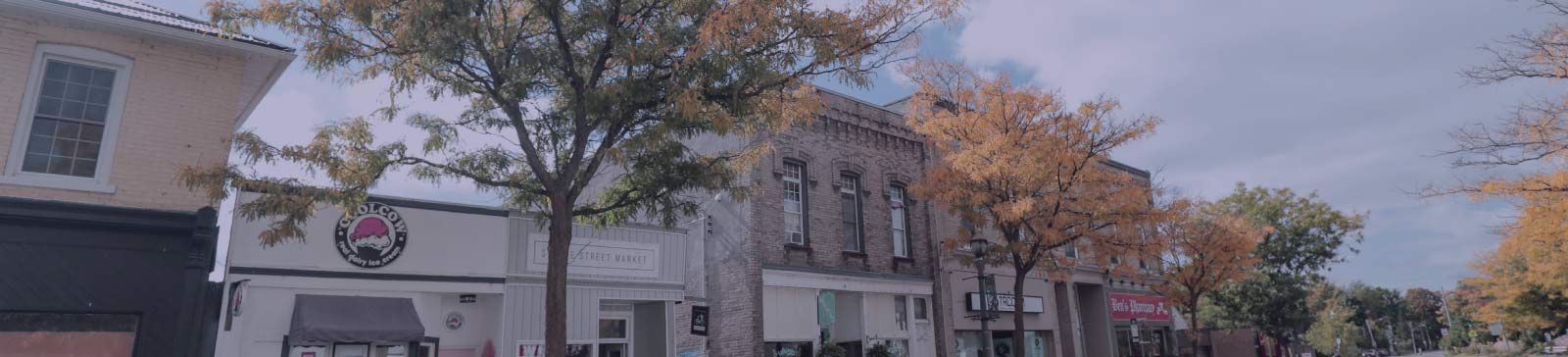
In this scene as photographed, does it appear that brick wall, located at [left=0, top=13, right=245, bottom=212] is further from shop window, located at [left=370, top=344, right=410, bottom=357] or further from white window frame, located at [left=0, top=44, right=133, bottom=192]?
shop window, located at [left=370, top=344, right=410, bottom=357]

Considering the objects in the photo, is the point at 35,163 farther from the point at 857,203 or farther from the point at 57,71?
the point at 857,203

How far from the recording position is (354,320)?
486 inches

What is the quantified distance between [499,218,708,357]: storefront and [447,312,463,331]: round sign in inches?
29.6

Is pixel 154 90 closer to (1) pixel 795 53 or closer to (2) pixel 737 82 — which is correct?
(2) pixel 737 82

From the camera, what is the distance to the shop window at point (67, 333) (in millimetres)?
10079

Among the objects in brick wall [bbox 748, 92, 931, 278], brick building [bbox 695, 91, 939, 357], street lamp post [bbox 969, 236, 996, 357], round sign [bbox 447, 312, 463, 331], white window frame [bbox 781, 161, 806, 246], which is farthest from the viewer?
white window frame [bbox 781, 161, 806, 246]

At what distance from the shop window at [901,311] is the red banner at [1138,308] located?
33.8 feet

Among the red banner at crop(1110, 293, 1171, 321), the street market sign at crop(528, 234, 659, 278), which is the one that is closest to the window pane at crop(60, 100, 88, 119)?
the street market sign at crop(528, 234, 659, 278)

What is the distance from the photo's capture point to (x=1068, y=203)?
750 inches

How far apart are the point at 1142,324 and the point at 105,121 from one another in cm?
2929

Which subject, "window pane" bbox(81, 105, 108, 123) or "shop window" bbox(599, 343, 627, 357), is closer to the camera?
"window pane" bbox(81, 105, 108, 123)

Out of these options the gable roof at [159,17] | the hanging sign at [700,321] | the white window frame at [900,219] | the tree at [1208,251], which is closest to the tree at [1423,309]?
the tree at [1208,251]

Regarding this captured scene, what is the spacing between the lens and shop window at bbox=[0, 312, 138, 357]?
1008 cm

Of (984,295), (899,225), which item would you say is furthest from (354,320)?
(899,225)
